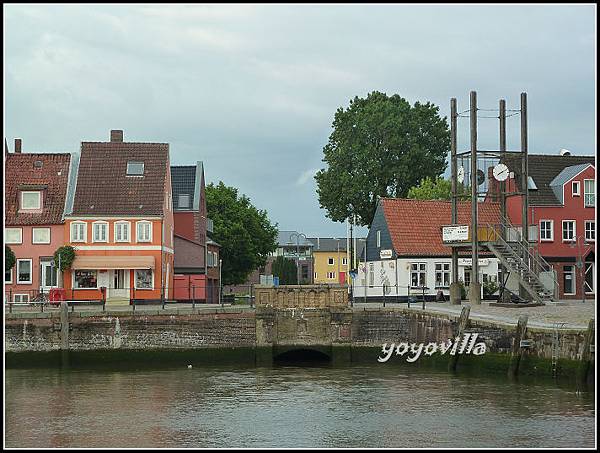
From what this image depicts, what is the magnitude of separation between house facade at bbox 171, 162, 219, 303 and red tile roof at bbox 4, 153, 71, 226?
7887 millimetres

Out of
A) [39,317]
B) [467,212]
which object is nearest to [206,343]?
[39,317]

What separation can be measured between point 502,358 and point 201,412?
11128mm

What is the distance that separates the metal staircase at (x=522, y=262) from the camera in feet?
148

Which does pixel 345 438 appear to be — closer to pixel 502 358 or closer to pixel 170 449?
pixel 170 449

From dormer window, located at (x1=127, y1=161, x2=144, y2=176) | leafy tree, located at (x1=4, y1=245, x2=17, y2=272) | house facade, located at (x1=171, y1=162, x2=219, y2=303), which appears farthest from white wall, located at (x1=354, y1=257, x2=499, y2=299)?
leafy tree, located at (x1=4, y1=245, x2=17, y2=272)

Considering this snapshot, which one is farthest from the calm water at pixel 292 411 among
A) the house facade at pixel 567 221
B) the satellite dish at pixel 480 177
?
the house facade at pixel 567 221

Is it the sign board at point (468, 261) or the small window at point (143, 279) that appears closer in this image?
the small window at point (143, 279)

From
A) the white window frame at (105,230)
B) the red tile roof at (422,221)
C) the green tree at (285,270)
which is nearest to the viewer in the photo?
the white window frame at (105,230)

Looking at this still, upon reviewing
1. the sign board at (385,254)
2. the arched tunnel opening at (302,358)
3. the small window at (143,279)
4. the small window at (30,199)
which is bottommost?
the arched tunnel opening at (302,358)

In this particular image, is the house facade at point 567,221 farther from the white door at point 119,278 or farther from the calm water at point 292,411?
the calm water at point 292,411

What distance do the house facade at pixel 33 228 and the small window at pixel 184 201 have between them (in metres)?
9.14

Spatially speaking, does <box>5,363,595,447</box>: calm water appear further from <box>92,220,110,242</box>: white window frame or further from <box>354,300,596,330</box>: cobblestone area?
<box>92,220,110,242</box>: white window frame

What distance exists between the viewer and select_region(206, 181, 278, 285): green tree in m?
77.1

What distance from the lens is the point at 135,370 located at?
40.9 metres
